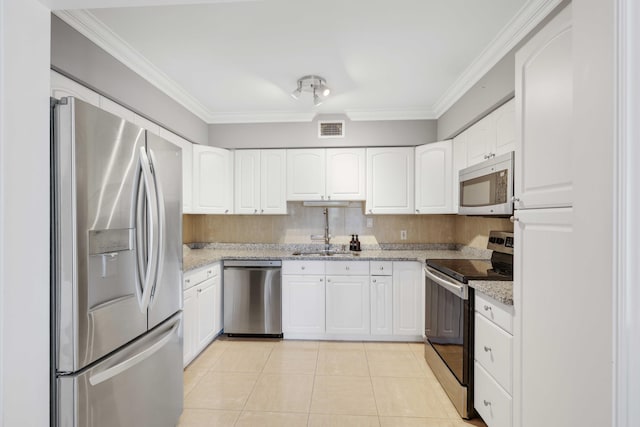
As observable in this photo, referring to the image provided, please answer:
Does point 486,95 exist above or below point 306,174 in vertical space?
above

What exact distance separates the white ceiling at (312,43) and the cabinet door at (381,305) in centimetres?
188

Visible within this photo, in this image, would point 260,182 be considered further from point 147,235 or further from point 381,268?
point 147,235

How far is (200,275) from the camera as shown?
2861mm

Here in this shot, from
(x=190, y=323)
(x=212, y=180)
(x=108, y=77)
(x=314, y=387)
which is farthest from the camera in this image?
(x=212, y=180)

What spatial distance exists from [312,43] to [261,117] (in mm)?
Answer: 1603

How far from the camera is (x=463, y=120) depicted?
9.10ft

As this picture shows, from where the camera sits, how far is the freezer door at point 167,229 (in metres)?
1.62

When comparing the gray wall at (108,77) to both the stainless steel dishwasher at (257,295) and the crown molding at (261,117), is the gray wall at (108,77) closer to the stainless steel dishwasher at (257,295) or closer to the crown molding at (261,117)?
the crown molding at (261,117)

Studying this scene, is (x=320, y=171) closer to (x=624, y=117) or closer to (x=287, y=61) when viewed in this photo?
(x=287, y=61)

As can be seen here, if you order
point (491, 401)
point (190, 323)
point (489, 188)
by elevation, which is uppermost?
point (489, 188)

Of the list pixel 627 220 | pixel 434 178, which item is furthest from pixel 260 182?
pixel 627 220

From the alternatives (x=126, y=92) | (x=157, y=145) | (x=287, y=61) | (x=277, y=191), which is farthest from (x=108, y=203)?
(x=277, y=191)

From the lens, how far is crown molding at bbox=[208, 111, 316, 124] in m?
3.53

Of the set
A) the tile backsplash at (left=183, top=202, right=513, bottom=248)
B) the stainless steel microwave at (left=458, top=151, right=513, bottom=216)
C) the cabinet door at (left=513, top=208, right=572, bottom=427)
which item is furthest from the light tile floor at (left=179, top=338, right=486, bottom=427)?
the stainless steel microwave at (left=458, top=151, right=513, bottom=216)
